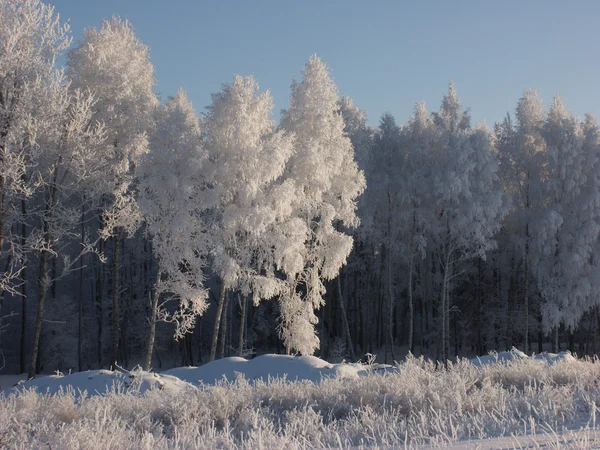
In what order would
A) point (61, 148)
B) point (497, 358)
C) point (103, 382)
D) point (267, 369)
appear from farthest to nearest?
point (61, 148) < point (267, 369) < point (497, 358) < point (103, 382)

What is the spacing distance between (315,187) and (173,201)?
5.20 meters

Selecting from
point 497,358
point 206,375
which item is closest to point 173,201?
point 206,375

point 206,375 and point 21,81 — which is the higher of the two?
point 21,81

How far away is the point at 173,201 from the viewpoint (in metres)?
16.1

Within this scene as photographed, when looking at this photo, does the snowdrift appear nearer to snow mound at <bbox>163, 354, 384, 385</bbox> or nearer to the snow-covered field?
snow mound at <bbox>163, 354, 384, 385</bbox>

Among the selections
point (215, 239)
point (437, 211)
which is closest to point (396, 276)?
point (437, 211)

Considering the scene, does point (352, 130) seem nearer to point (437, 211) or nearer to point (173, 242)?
point (437, 211)

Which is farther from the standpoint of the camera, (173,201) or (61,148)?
(173,201)

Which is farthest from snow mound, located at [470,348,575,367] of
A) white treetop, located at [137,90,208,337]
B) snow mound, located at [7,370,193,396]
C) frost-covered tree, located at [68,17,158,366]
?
frost-covered tree, located at [68,17,158,366]

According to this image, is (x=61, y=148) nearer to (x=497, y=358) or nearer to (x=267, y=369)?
(x=267, y=369)

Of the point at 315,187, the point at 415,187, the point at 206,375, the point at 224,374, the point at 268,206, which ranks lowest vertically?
the point at 206,375

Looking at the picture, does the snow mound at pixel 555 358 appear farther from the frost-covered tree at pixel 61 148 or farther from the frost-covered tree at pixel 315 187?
the frost-covered tree at pixel 61 148

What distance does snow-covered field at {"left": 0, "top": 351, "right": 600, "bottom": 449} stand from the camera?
4.90 meters

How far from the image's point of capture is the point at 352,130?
25844mm
